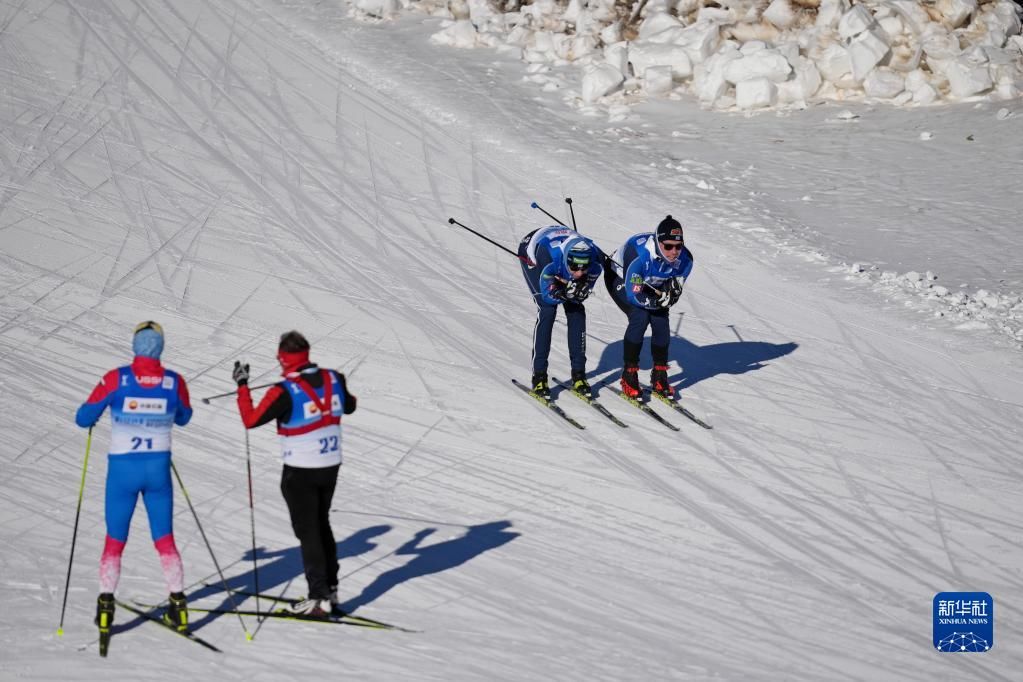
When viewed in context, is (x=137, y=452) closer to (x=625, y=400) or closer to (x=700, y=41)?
(x=625, y=400)

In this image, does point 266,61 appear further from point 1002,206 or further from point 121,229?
point 1002,206

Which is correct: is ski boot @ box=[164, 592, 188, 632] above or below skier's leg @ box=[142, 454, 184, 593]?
below

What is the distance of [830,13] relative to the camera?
20125mm

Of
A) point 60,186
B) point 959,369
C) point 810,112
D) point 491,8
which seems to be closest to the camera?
point 959,369

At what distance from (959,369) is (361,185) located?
7856mm

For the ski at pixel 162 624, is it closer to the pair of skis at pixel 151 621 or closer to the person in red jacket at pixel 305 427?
the pair of skis at pixel 151 621

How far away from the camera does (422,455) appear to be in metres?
9.45

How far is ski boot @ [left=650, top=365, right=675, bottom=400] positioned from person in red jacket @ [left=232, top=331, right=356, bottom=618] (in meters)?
4.52

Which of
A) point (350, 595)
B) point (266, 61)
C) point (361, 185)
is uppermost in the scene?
point (266, 61)

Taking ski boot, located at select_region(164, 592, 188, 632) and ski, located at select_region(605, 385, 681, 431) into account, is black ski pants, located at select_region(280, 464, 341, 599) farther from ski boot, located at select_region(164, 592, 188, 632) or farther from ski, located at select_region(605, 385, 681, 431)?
ski, located at select_region(605, 385, 681, 431)

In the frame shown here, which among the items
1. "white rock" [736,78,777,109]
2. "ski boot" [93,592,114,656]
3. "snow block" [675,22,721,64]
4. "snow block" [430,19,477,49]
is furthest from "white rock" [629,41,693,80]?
"ski boot" [93,592,114,656]

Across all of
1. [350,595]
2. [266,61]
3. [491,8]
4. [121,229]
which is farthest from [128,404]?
[491,8]

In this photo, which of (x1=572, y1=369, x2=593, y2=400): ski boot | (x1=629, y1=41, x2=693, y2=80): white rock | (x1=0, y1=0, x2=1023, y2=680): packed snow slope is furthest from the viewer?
(x1=629, y1=41, x2=693, y2=80): white rock

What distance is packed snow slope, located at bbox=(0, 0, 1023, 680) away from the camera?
23.2 ft
